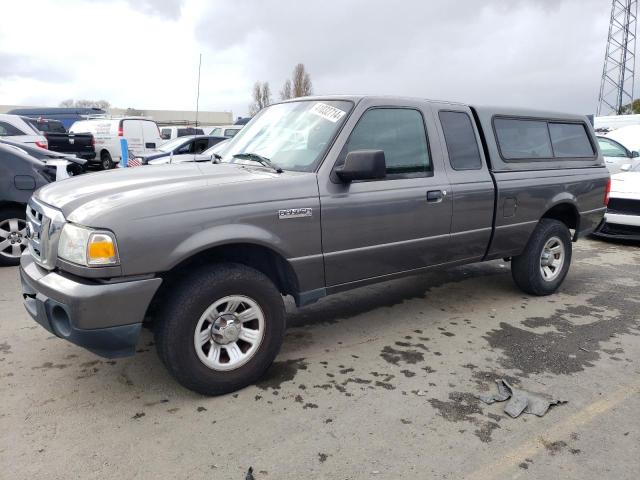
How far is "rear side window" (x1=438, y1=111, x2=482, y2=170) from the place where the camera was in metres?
4.18

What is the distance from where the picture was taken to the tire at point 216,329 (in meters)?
2.88

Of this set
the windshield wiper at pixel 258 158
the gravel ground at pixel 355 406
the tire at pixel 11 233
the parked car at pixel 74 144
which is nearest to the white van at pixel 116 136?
the parked car at pixel 74 144

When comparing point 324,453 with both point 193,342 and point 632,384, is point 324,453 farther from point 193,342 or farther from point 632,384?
point 632,384

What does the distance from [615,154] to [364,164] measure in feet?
32.4

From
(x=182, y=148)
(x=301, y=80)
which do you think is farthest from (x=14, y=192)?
(x=301, y=80)

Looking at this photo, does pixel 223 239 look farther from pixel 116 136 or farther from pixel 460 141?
pixel 116 136

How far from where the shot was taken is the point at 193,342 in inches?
116

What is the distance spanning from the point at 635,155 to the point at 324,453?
35.3 feet

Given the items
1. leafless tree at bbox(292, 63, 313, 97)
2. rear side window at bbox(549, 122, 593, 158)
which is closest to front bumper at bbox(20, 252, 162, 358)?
rear side window at bbox(549, 122, 593, 158)

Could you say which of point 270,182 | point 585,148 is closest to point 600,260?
point 585,148

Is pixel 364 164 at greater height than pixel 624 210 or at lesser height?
greater

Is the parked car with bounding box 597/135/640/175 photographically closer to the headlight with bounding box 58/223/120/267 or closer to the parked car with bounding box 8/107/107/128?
the headlight with bounding box 58/223/120/267

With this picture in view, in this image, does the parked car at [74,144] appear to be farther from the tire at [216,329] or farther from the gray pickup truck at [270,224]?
the tire at [216,329]

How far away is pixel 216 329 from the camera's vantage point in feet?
10.0
